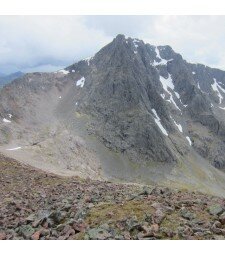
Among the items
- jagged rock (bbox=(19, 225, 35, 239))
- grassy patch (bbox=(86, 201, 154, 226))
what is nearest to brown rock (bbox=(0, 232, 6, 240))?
jagged rock (bbox=(19, 225, 35, 239))

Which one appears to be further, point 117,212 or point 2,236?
point 117,212

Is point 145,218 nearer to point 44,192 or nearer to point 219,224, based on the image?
point 219,224

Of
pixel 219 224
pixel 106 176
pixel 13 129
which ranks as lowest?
pixel 106 176

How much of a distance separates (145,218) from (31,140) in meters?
163

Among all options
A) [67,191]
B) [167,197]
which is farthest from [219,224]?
[67,191]

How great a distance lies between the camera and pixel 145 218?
2309 cm

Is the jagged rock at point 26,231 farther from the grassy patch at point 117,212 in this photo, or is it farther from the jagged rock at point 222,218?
the jagged rock at point 222,218

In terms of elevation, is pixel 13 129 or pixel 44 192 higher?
pixel 13 129

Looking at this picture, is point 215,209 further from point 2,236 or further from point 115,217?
point 2,236

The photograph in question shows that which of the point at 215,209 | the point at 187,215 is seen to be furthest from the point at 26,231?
the point at 215,209

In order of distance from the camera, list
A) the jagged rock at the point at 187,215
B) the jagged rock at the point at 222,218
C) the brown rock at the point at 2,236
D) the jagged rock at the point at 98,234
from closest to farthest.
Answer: the jagged rock at the point at 98,234, the jagged rock at the point at 222,218, the brown rock at the point at 2,236, the jagged rock at the point at 187,215

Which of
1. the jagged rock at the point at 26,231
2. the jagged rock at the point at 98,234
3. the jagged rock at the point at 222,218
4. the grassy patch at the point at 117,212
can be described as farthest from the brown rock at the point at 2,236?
the jagged rock at the point at 222,218

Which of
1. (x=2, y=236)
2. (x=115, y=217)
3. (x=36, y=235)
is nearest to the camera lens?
(x=36, y=235)

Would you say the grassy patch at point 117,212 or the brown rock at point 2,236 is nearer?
the brown rock at point 2,236
